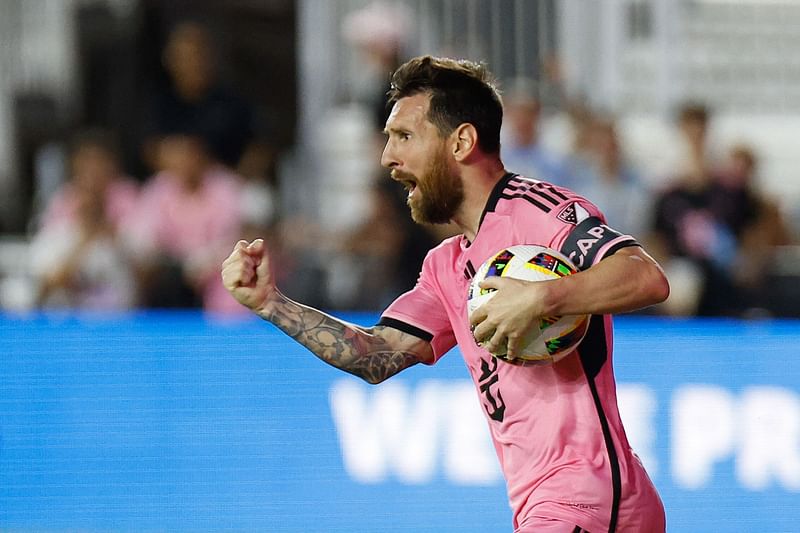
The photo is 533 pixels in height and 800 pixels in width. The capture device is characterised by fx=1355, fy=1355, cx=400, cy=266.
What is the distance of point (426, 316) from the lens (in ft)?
15.5

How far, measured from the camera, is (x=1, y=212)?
40.4ft

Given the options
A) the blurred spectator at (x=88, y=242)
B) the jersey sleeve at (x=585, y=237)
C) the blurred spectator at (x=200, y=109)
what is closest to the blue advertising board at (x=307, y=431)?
the blurred spectator at (x=88, y=242)

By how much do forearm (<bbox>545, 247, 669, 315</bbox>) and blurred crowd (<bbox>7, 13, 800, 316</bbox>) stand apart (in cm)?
559

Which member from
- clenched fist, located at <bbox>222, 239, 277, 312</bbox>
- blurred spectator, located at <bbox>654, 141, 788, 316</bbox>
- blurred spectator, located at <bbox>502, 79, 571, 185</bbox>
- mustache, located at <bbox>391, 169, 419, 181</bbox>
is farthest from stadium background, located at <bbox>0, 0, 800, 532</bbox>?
mustache, located at <bbox>391, 169, 419, 181</bbox>

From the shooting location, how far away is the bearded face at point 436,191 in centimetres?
445

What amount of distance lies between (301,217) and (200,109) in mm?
1190

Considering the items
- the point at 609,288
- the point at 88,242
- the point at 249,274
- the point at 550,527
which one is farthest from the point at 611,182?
the point at 609,288

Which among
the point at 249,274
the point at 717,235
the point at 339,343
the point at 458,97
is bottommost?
the point at 717,235

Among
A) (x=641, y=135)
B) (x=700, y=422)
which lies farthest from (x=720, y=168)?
(x=700, y=422)

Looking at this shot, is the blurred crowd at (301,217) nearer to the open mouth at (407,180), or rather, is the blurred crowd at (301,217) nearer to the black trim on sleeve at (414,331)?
the black trim on sleeve at (414,331)

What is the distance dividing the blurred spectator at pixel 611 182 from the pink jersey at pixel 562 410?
5685 millimetres

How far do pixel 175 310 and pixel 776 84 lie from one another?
726 centimetres

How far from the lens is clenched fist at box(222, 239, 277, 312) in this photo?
4.45 meters

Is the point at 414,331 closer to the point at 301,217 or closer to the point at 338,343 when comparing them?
the point at 338,343
